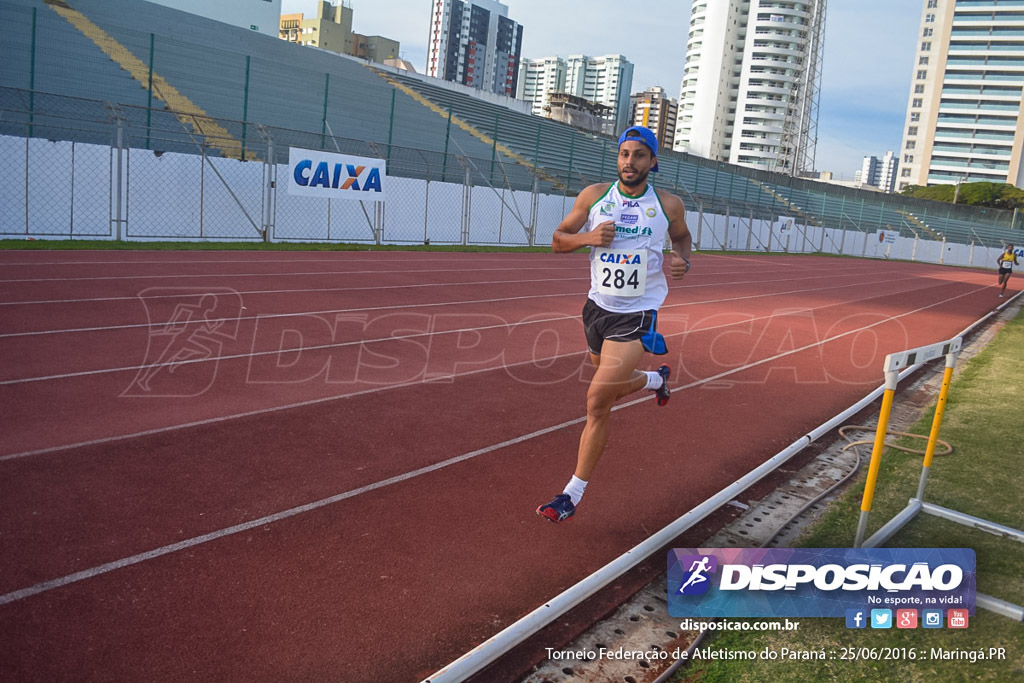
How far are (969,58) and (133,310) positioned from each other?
5261 inches

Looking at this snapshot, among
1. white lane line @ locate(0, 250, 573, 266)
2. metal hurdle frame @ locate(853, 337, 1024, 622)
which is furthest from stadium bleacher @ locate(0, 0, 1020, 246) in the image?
metal hurdle frame @ locate(853, 337, 1024, 622)

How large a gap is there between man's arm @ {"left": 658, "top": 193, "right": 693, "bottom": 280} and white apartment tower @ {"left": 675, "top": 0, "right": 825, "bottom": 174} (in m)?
107

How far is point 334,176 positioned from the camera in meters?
19.3

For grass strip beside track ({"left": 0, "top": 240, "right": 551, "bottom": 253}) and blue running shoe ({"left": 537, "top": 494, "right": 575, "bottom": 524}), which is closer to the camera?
blue running shoe ({"left": 537, "top": 494, "right": 575, "bottom": 524})

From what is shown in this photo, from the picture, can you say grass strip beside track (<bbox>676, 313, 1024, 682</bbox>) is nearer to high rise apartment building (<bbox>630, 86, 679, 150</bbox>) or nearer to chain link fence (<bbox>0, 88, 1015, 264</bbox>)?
chain link fence (<bbox>0, 88, 1015, 264</bbox>)

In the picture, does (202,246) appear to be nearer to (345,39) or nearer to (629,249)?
(629,249)

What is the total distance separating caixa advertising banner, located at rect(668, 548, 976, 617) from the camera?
3291mm

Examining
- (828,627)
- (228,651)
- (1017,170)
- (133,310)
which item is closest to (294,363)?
(133,310)

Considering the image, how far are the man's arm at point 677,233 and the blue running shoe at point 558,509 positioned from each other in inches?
53.3

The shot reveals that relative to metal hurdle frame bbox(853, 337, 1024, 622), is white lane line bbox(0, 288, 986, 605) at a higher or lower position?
lower

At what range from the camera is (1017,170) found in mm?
110500

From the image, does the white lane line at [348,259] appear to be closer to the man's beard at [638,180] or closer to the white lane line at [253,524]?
the white lane line at [253,524]

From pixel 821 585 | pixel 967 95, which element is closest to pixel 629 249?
pixel 821 585

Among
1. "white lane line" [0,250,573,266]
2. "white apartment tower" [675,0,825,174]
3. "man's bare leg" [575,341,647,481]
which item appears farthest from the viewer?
"white apartment tower" [675,0,825,174]
